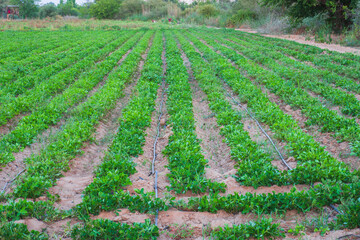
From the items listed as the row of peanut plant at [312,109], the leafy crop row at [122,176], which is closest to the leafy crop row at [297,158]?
the row of peanut plant at [312,109]

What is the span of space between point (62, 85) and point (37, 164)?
18.3 feet

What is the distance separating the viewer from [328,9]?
861 inches

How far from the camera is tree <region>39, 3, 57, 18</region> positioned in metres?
62.7

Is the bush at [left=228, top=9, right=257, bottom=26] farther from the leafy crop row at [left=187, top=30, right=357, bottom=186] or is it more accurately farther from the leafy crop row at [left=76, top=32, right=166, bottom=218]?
the leafy crop row at [left=76, top=32, right=166, bottom=218]

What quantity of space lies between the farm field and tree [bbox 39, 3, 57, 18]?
63.8m

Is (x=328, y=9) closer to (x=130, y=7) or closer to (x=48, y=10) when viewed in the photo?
(x=130, y=7)

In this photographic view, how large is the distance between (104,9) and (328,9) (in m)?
54.0

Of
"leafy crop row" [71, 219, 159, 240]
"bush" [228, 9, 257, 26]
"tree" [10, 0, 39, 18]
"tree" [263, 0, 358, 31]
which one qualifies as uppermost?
"tree" [10, 0, 39, 18]

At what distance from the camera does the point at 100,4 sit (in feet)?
211

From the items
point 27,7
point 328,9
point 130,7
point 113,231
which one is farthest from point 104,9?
point 113,231

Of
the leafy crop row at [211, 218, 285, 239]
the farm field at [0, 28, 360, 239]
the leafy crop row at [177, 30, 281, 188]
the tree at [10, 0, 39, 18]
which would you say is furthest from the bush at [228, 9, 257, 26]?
the tree at [10, 0, 39, 18]

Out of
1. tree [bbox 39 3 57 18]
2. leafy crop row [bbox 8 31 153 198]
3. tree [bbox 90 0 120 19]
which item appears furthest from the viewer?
tree [bbox 90 0 120 19]

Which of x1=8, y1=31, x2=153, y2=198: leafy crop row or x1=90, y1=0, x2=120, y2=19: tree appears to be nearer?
x1=8, y1=31, x2=153, y2=198: leafy crop row

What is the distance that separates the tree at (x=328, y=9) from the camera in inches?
806
